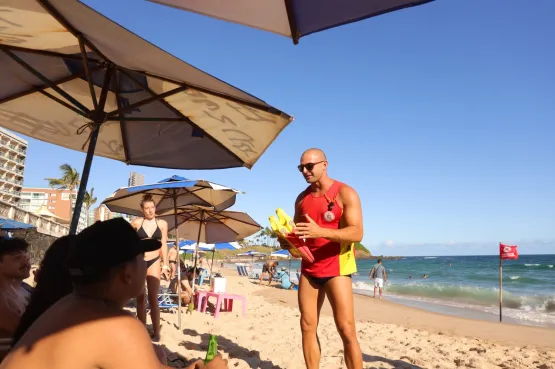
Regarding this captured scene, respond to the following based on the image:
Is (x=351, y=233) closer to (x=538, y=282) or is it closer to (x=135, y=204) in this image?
(x=135, y=204)

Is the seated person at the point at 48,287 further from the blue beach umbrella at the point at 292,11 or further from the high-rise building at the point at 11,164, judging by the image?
the high-rise building at the point at 11,164

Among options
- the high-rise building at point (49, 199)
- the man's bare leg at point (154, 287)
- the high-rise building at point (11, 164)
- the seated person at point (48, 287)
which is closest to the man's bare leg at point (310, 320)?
the seated person at point (48, 287)

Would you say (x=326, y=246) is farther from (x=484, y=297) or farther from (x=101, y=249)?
(x=484, y=297)

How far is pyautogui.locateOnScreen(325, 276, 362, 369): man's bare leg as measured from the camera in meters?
2.91

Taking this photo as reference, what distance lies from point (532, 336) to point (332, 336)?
516 centimetres

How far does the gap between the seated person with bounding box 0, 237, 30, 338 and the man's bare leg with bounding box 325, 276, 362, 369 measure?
2030 mm

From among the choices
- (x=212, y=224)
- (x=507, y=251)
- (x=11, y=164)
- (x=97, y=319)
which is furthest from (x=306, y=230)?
(x=11, y=164)

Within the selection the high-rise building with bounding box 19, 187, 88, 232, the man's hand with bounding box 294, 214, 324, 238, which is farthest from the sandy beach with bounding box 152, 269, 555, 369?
the high-rise building with bounding box 19, 187, 88, 232

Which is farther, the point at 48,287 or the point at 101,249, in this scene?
the point at 48,287

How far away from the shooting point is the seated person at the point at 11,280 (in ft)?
6.92

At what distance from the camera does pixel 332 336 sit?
5.63 metres

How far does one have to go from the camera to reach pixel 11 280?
2.54 m

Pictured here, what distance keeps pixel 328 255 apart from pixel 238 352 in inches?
83.4

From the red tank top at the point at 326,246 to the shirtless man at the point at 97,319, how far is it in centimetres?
181
